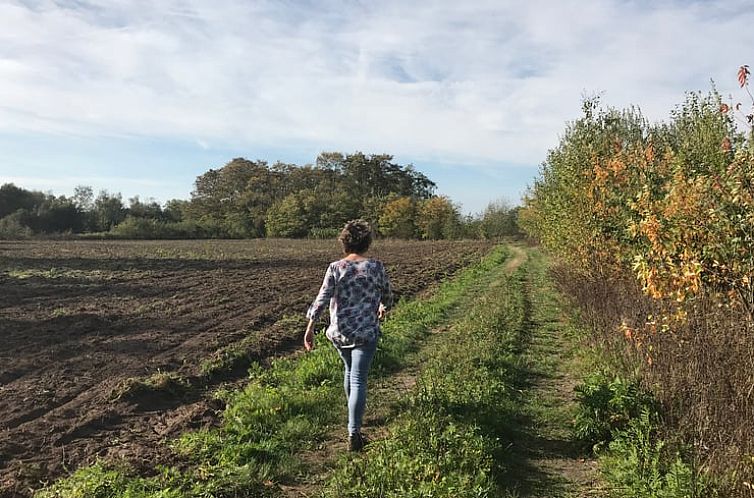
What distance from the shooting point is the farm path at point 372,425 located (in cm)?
450

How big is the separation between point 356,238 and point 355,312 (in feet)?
2.33

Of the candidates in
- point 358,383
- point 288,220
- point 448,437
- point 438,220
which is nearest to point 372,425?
point 358,383

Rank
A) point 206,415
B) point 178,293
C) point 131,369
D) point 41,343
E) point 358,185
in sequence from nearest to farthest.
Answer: point 206,415
point 131,369
point 41,343
point 178,293
point 358,185

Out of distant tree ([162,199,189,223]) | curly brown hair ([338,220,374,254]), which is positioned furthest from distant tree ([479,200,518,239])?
curly brown hair ([338,220,374,254])

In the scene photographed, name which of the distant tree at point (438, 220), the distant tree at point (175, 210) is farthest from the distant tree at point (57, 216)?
the distant tree at point (438, 220)

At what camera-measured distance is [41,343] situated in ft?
31.9

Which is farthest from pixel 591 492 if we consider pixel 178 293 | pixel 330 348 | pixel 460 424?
pixel 178 293

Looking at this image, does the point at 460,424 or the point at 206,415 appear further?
the point at 206,415

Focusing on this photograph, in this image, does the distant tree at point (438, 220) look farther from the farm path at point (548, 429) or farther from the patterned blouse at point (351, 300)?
the patterned blouse at point (351, 300)

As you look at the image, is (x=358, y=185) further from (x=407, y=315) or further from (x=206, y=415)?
(x=206, y=415)

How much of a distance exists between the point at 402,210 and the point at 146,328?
60.5 m

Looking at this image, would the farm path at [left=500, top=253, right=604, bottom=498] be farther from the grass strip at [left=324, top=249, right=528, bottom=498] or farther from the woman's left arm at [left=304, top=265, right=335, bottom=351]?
the woman's left arm at [left=304, top=265, right=335, bottom=351]

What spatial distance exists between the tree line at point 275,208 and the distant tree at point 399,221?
0.43ft

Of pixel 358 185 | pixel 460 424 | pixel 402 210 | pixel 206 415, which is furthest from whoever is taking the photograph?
pixel 358 185
